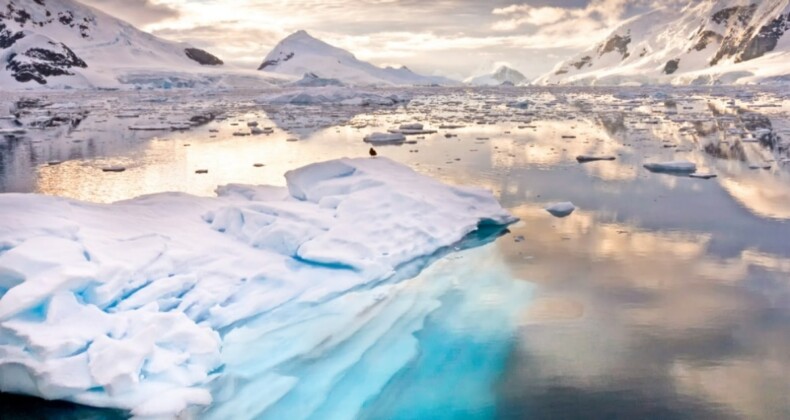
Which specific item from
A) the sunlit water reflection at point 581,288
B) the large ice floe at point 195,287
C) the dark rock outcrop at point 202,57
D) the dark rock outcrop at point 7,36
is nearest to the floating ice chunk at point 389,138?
the sunlit water reflection at point 581,288

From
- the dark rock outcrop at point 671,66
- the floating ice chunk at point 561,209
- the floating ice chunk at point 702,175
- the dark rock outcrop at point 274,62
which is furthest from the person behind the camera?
the dark rock outcrop at point 274,62

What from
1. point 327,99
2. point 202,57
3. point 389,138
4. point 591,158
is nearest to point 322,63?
point 202,57

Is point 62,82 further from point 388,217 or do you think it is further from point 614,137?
point 388,217

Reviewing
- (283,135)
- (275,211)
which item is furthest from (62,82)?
(275,211)

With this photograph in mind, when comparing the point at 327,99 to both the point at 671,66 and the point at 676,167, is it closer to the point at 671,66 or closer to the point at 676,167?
the point at 676,167

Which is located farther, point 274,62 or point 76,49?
point 274,62

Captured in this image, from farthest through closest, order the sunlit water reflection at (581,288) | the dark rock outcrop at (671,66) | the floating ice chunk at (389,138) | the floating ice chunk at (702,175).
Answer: the dark rock outcrop at (671,66), the floating ice chunk at (389,138), the floating ice chunk at (702,175), the sunlit water reflection at (581,288)

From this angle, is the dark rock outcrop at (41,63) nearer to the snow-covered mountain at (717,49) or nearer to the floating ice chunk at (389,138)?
the floating ice chunk at (389,138)
